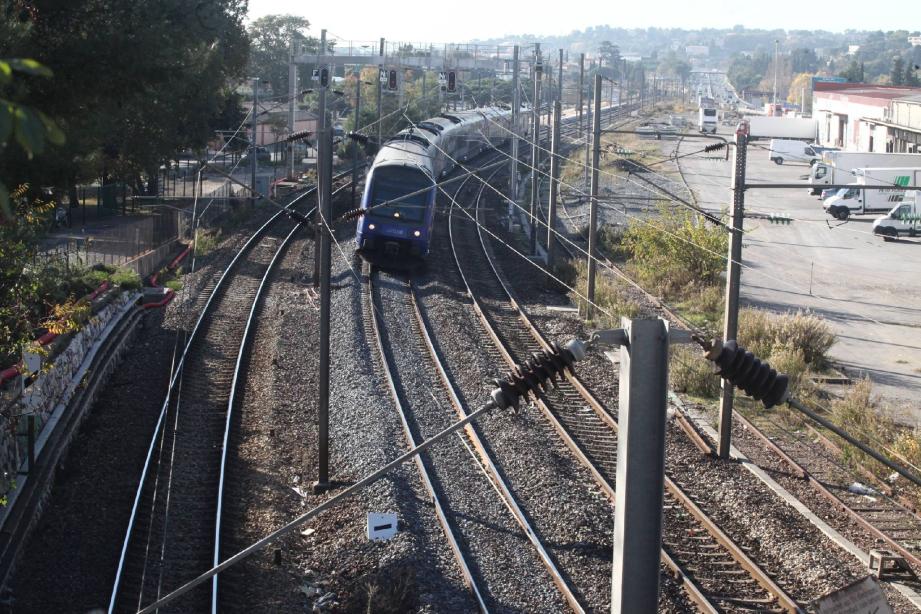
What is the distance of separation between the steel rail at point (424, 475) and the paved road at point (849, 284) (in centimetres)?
537

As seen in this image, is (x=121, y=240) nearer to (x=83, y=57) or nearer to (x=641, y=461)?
(x=83, y=57)

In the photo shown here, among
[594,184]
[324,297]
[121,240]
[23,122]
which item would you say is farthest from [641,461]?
[121,240]

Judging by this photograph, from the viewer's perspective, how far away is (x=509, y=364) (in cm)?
1719

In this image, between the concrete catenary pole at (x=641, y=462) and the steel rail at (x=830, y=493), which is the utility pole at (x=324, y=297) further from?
the concrete catenary pole at (x=641, y=462)

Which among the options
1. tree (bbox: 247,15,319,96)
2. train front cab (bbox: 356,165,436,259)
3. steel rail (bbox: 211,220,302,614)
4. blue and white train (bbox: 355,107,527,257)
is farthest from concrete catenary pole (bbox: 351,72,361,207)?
tree (bbox: 247,15,319,96)

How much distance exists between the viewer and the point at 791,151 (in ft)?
191

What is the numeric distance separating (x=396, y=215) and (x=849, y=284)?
12399 millimetres

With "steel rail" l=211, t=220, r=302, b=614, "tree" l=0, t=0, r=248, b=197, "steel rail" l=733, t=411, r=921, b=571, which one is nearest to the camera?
"tree" l=0, t=0, r=248, b=197

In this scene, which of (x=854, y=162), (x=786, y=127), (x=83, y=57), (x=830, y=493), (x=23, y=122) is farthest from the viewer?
(x=786, y=127)

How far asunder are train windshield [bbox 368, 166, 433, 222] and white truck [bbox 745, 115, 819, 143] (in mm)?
42431

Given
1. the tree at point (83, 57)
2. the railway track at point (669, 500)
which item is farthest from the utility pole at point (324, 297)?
the railway track at point (669, 500)

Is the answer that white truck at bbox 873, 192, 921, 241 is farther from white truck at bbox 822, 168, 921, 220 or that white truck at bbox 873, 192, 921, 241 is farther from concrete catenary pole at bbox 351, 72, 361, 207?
concrete catenary pole at bbox 351, 72, 361, 207

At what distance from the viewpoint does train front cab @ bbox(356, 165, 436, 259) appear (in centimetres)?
2395

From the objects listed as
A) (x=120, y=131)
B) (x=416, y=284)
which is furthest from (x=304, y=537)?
(x=120, y=131)
